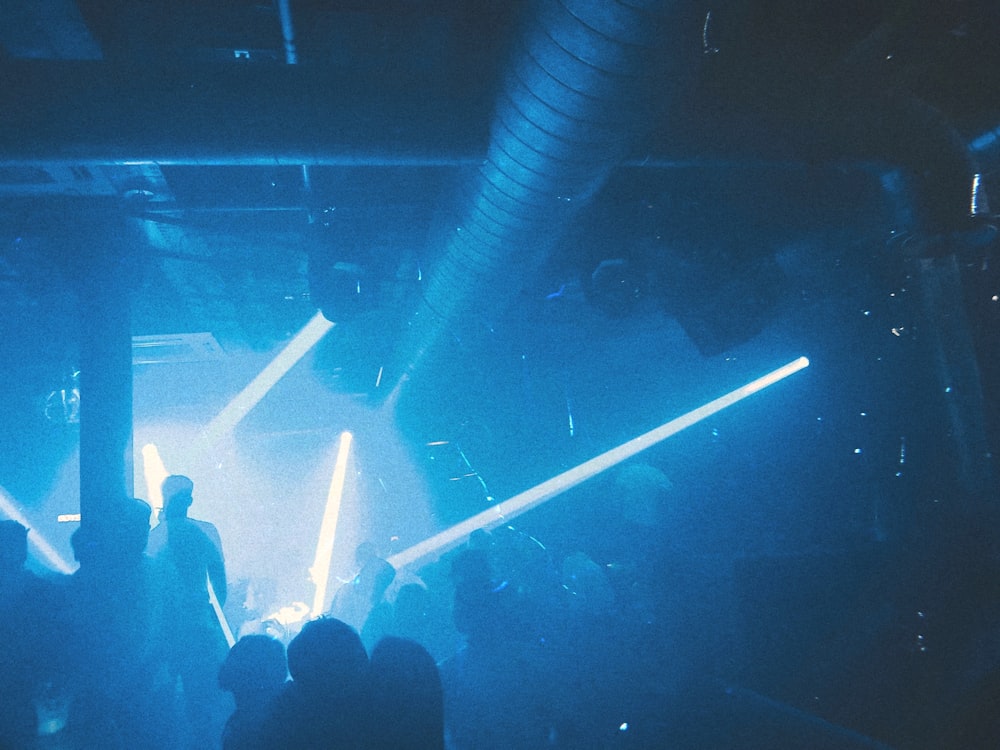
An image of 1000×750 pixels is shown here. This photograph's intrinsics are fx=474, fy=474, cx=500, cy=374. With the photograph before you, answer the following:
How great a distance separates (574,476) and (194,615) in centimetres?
475

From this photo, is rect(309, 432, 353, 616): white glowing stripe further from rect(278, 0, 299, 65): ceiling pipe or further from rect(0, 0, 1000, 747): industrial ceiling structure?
rect(278, 0, 299, 65): ceiling pipe

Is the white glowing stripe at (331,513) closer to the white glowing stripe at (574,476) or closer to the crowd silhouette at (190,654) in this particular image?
the white glowing stripe at (574,476)

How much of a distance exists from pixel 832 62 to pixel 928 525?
3225mm

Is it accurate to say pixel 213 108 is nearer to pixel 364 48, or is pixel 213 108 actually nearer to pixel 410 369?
pixel 364 48

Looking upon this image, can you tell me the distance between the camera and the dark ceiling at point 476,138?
188cm

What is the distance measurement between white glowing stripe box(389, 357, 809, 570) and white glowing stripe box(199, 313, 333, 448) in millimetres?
3778

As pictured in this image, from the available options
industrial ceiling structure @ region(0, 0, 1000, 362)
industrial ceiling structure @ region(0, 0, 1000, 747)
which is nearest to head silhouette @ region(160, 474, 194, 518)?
industrial ceiling structure @ region(0, 0, 1000, 747)

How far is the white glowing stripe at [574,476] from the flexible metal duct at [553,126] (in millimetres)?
3412

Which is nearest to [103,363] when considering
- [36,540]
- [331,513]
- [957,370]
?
[957,370]

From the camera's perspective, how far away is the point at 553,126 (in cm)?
170

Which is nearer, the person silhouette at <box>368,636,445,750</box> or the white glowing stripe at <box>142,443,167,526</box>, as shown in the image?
the person silhouette at <box>368,636,445,750</box>

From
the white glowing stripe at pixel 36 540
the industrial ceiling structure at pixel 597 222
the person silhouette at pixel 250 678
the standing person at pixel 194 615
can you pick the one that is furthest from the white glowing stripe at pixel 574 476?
the white glowing stripe at pixel 36 540

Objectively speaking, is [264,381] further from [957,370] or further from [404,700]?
[957,370]

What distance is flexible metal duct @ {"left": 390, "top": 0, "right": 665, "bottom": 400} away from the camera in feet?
4.53
